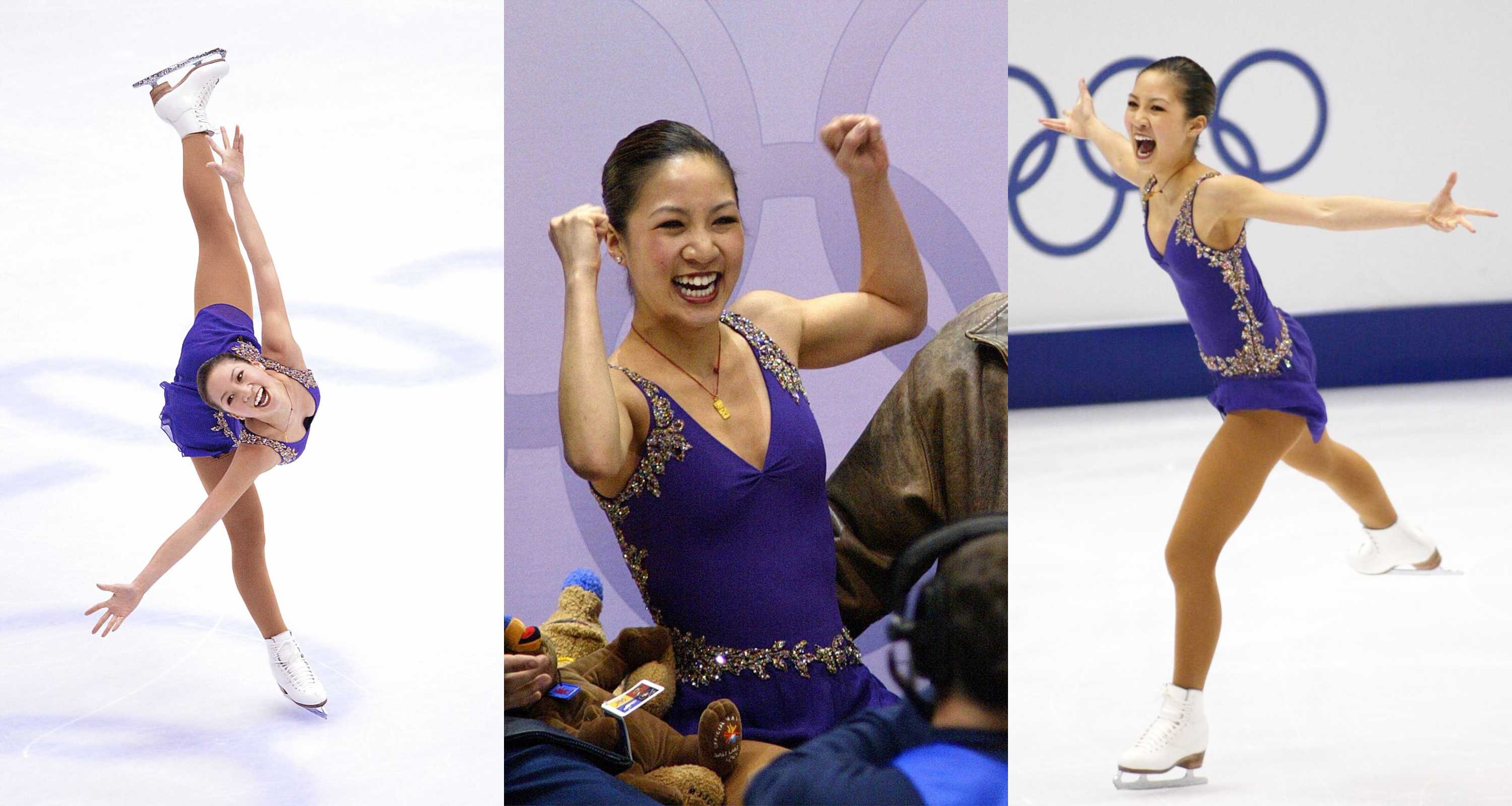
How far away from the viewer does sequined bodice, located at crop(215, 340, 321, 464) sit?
10.9ft

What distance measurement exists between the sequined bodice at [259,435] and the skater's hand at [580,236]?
1.02m

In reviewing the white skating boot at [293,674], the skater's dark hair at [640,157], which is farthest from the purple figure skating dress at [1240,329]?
the white skating boot at [293,674]

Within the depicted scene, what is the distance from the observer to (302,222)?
529 cm

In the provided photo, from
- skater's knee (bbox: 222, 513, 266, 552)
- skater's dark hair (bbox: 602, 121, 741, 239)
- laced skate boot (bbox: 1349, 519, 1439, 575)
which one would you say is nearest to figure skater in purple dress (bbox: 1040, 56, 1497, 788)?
laced skate boot (bbox: 1349, 519, 1439, 575)

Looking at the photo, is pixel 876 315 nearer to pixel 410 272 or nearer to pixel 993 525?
pixel 993 525

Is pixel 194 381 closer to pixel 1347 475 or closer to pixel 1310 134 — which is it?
pixel 1347 475

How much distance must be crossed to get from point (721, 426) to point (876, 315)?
32 centimetres

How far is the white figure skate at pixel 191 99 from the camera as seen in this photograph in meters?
3.23

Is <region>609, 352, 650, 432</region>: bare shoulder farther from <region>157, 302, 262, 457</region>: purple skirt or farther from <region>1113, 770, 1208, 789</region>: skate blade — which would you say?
<region>1113, 770, 1208, 789</region>: skate blade

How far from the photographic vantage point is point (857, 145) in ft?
8.62

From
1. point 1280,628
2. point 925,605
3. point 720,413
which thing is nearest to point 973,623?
point 925,605

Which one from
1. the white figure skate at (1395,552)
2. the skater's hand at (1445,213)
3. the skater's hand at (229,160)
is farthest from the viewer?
the white figure skate at (1395,552)

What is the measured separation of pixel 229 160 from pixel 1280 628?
334cm

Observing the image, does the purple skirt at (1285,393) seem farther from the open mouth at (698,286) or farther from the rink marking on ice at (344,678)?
the rink marking on ice at (344,678)
